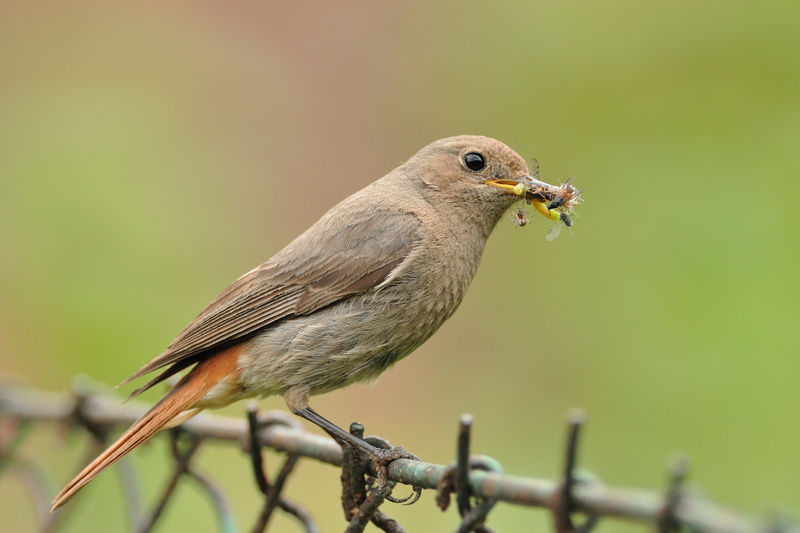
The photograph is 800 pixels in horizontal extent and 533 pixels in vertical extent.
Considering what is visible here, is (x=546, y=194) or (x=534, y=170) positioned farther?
(x=534, y=170)

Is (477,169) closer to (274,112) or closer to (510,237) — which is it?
(510,237)

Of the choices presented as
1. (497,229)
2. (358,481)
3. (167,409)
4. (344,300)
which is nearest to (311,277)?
(344,300)

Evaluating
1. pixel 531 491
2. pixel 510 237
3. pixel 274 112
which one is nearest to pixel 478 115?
pixel 510 237

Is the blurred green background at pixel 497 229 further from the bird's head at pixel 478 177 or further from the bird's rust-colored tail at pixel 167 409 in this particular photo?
the bird's head at pixel 478 177

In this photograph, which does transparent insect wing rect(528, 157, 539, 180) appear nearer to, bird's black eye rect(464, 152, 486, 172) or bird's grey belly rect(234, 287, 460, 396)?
bird's black eye rect(464, 152, 486, 172)

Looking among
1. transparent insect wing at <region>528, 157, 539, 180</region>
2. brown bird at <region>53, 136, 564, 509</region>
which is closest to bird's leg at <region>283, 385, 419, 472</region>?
brown bird at <region>53, 136, 564, 509</region>

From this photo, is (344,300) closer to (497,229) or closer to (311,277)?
(311,277)
